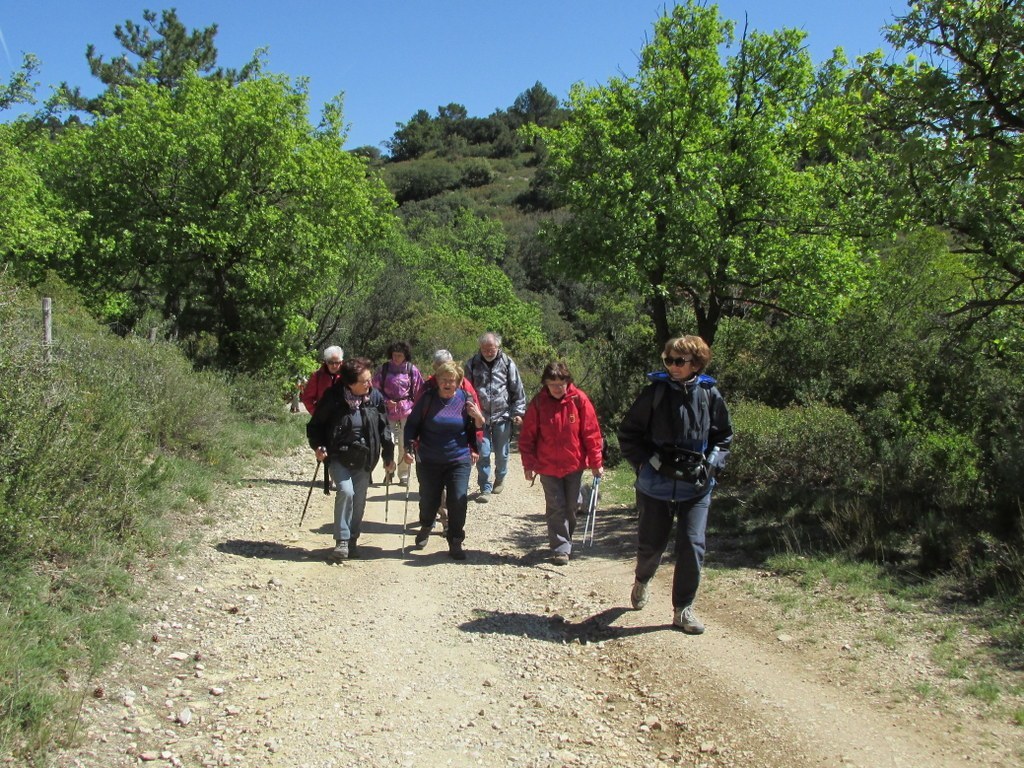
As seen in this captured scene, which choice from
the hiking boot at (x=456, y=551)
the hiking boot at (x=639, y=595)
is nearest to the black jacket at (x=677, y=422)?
the hiking boot at (x=639, y=595)

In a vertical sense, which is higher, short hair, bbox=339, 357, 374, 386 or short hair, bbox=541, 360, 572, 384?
short hair, bbox=541, 360, 572, 384

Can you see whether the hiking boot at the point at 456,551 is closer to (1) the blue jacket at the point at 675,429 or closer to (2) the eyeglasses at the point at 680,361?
(1) the blue jacket at the point at 675,429

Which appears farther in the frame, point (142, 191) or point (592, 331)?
point (592, 331)

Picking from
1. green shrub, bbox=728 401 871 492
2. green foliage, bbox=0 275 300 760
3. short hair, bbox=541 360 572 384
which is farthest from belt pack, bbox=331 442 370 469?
green shrub, bbox=728 401 871 492

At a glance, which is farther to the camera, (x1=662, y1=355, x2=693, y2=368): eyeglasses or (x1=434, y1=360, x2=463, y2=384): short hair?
(x1=434, y1=360, x2=463, y2=384): short hair

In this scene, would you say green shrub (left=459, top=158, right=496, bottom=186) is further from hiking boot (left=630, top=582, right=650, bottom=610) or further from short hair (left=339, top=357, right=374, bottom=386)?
hiking boot (left=630, top=582, right=650, bottom=610)

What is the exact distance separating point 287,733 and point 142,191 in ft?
48.9

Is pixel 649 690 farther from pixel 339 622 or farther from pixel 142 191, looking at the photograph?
pixel 142 191

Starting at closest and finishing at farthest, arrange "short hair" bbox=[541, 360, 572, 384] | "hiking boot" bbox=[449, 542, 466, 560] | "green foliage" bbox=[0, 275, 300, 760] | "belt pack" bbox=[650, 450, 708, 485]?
"green foliage" bbox=[0, 275, 300, 760] < "belt pack" bbox=[650, 450, 708, 485] < "short hair" bbox=[541, 360, 572, 384] < "hiking boot" bbox=[449, 542, 466, 560]

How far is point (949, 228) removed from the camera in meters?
8.74

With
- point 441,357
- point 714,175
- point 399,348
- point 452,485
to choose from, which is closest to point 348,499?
point 452,485

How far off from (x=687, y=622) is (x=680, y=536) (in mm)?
592

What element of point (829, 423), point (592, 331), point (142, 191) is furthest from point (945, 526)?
point (592, 331)

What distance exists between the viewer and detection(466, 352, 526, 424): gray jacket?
996 centimetres
